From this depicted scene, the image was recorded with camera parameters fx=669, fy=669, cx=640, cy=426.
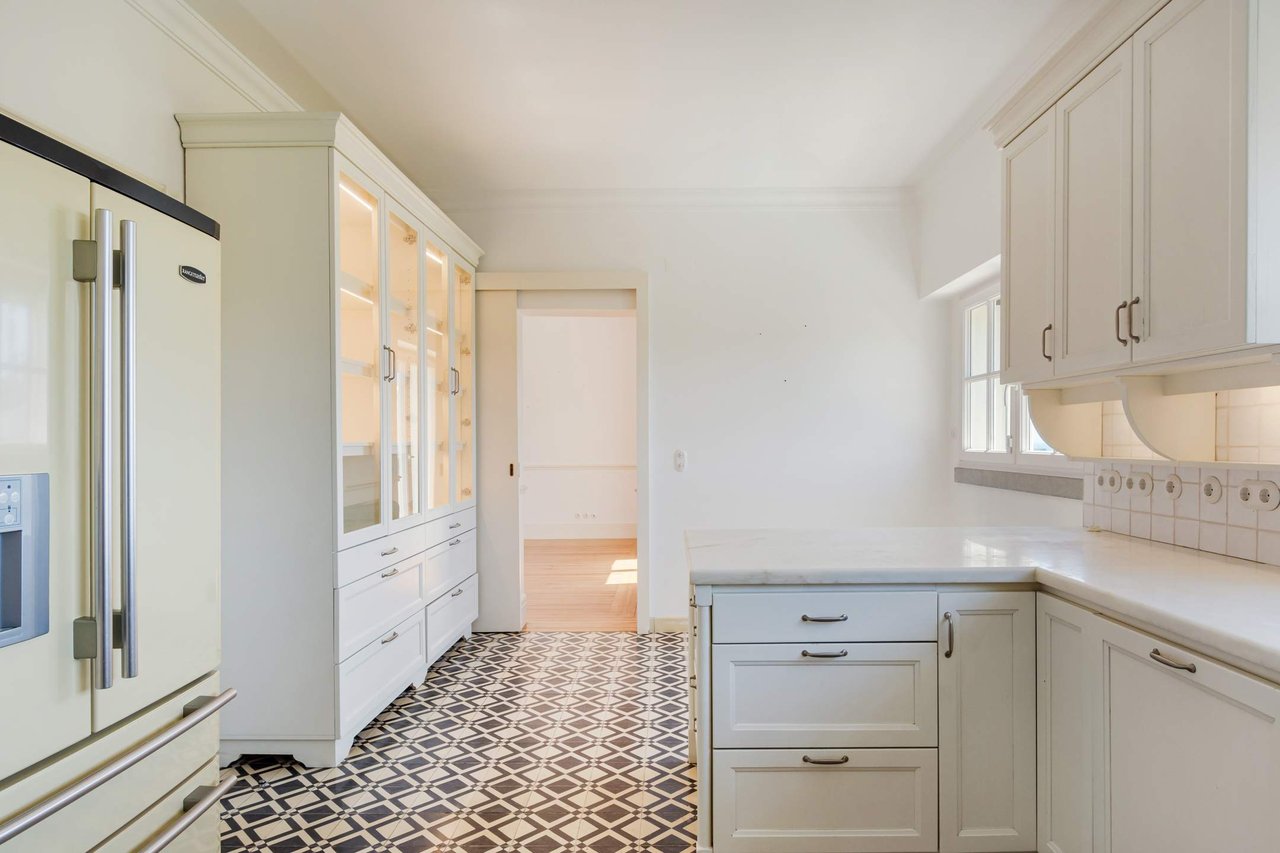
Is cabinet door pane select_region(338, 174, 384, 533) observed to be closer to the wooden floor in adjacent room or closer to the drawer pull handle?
the wooden floor in adjacent room

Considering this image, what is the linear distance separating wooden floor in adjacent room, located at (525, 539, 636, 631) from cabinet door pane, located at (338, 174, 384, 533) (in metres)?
1.85

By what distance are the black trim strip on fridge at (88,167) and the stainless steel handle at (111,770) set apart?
98 cm

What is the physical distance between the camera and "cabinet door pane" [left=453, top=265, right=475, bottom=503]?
365 centimetres

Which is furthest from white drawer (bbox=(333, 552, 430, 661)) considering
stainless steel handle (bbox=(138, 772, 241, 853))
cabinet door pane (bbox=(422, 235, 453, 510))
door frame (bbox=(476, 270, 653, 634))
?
door frame (bbox=(476, 270, 653, 634))

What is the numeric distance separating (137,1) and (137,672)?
1.93m

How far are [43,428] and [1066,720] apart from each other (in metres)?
2.16

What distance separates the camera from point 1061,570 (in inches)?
65.9

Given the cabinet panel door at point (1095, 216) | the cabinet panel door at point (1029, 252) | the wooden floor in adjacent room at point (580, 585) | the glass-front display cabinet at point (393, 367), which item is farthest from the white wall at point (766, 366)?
the cabinet panel door at point (1095, 216)

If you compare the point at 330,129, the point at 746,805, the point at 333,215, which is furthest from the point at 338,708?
the point at 330,129

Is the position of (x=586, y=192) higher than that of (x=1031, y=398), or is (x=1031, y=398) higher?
(x=586, y=192)

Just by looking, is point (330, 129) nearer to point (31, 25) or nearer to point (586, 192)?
point (31, 25)

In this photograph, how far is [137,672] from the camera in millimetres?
1188

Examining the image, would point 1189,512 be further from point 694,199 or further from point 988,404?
point 694,199

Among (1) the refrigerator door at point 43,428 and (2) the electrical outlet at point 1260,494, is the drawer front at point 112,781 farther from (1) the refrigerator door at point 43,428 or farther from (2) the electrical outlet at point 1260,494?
(2) the electrical outlet at point 1260,494
